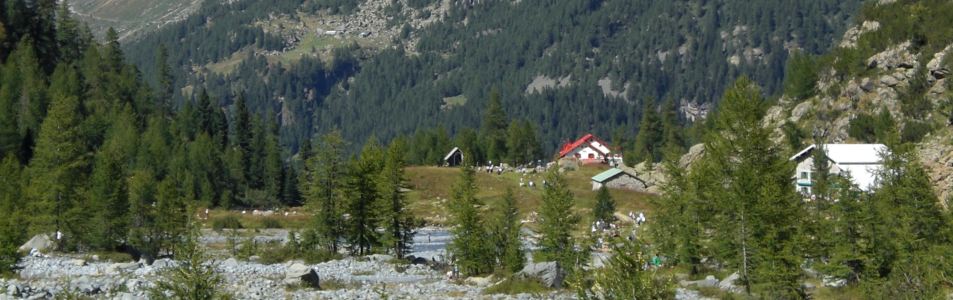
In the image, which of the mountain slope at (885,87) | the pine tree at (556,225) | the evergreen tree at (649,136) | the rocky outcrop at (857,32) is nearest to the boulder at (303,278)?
the pine tree at (556,225)

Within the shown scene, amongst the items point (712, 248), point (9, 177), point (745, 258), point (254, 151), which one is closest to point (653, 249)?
point (712, 248)

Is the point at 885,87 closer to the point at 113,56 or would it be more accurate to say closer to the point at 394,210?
the point at 394,210

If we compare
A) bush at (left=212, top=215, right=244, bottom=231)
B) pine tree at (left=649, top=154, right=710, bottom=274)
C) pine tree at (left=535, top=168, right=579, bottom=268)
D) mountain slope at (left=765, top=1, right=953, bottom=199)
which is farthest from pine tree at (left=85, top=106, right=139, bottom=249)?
mountain slope at (left=765, top=1, right=953, bottom=199)

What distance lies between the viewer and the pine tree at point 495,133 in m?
183

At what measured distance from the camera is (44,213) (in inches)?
3004

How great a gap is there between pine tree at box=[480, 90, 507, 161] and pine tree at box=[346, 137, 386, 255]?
102 m

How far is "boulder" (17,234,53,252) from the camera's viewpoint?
73.8m

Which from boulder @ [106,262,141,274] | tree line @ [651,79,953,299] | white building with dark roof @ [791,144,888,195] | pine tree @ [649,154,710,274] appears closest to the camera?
tree line @ [651,79,953,299]

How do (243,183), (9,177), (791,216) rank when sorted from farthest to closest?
(243,183) < (9,177) < (791,216)

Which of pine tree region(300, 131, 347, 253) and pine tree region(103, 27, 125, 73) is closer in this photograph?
pine tree region(300, 131, 347, 253)

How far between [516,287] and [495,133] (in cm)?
13568

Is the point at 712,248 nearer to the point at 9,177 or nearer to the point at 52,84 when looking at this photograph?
the point at 9,177

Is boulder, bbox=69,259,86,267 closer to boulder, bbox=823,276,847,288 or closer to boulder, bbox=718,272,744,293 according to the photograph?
boulder, bbox=718,272,744,293

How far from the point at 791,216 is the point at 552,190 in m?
15.6
